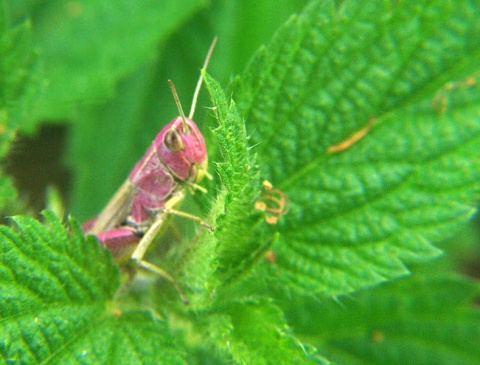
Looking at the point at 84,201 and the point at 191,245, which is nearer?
the point at 191,245

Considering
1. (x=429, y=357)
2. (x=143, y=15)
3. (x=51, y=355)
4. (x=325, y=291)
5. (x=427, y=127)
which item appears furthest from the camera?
(x=143, y=15)

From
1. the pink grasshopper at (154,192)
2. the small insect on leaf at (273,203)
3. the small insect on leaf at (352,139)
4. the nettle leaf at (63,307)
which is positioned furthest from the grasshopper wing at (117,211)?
the small insect on leaf at (352,139)

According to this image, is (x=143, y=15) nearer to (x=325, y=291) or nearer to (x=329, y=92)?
(x=329, y=92)

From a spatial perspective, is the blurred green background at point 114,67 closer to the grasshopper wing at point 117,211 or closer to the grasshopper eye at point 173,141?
the grasshopper wing at point 117,211

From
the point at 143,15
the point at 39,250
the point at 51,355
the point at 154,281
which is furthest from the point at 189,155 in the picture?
the point at 143,15

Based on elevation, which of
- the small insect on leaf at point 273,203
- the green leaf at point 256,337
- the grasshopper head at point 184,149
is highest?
the grasshopper head at point 184,149

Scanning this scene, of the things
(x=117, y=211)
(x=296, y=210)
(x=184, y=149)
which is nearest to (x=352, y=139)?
(x=296, y=210)

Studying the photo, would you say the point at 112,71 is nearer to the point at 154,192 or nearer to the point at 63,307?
the point at 154,192
